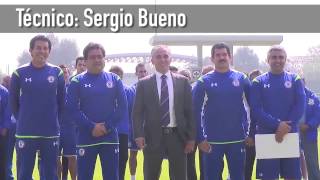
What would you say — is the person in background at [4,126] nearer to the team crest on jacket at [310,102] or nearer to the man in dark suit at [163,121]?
the man in dark suit at [163,121]

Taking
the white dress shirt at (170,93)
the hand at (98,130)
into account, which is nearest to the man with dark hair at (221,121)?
the white dress shirt at (170,93)

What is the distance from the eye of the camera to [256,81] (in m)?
6.96

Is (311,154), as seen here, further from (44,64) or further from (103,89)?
(44,64)

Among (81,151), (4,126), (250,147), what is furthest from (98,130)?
(250,147)

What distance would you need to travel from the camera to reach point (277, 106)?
22.4ft

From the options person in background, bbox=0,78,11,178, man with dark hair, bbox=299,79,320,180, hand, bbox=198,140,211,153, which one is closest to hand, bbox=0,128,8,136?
person in background, bbox=0,78,11,178

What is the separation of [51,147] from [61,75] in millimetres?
990

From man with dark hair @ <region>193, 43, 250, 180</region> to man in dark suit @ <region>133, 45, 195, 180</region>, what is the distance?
0.92 feet

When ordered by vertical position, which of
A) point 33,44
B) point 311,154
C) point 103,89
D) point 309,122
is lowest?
point 311,154

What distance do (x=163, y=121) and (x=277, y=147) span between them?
1529 millimetres

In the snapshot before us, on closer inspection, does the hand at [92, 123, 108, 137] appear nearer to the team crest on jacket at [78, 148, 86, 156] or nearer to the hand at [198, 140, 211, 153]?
the team crest on jacket at [78, 148, 86, 156]

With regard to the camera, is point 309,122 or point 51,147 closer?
point 51,147

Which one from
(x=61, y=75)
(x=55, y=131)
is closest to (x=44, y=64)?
(x=61, y=75)

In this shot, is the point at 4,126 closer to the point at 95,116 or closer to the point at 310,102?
the point at 95,116
